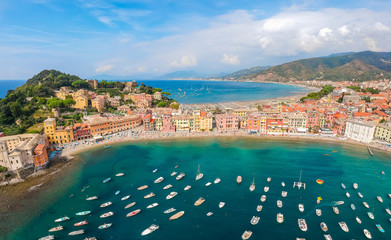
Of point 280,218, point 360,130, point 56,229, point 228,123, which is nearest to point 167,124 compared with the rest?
point 228,123

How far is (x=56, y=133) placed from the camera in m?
57.8

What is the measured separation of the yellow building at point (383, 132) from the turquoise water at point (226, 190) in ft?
34.1

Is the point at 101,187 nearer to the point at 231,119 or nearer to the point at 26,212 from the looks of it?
the point at 26,212

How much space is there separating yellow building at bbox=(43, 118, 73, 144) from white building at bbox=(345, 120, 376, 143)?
8804 cm

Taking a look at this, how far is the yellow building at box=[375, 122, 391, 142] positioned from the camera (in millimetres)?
57997

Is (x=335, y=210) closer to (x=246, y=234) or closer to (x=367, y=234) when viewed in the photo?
(x=367, y=234)

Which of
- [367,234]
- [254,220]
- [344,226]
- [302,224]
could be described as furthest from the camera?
[254,220]

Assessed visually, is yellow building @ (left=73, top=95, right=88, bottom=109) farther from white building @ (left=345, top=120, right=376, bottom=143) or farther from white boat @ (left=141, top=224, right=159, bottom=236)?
white building @ (left=345, top=120, right=376, bottom=143)

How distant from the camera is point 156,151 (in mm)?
56312

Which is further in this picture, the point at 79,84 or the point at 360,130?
the point at 79,84

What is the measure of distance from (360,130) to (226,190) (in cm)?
5155

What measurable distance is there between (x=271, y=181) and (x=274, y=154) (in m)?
15.0

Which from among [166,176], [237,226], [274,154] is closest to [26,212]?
[166,176]

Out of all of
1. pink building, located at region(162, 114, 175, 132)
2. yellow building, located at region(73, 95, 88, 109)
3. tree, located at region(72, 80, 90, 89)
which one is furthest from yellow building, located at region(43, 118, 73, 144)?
tree, located at region(72, 80, 90, 89)
